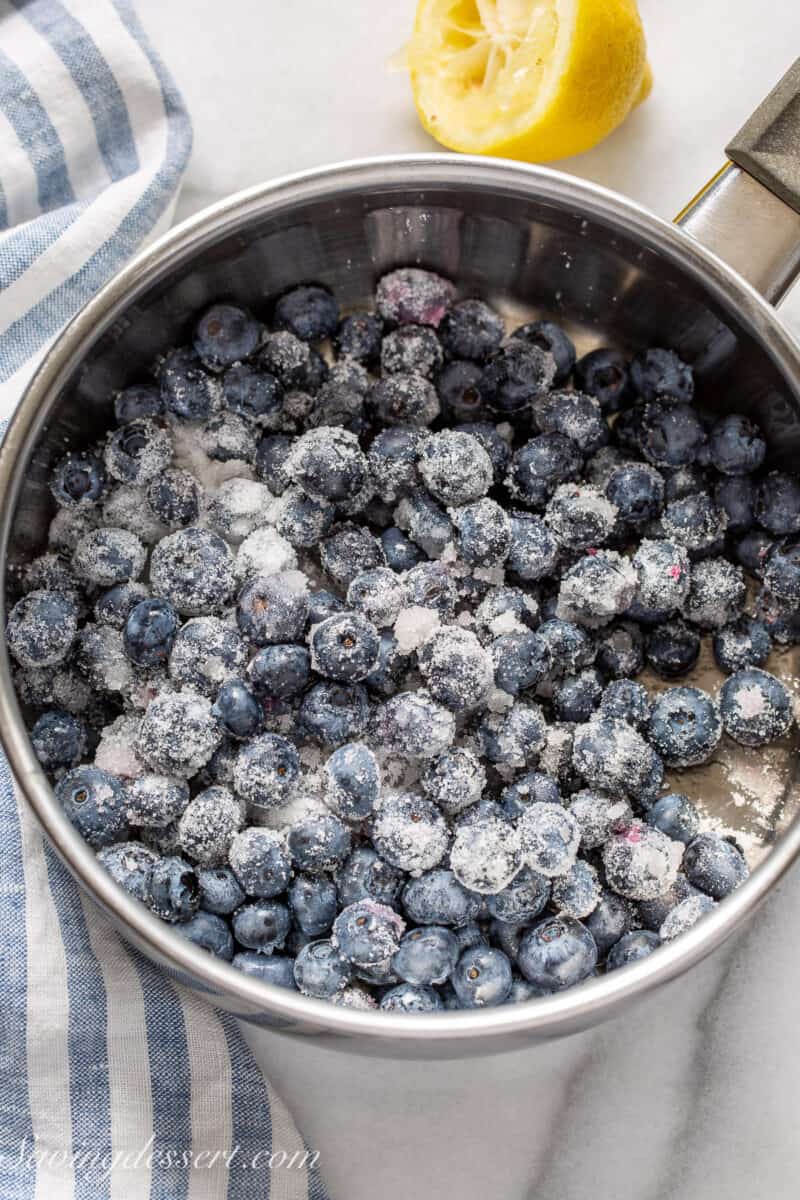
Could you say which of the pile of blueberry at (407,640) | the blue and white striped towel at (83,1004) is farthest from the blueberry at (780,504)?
the blue and white striped towel at (83,1004)

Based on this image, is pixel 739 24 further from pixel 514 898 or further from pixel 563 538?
pixel 514 898

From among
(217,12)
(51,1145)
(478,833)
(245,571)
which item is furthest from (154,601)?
(217,12)

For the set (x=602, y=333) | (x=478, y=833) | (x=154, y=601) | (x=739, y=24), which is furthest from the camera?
(x=739, y=24)

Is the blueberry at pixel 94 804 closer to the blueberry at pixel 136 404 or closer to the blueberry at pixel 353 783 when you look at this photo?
the blueberry at pixel 353 783

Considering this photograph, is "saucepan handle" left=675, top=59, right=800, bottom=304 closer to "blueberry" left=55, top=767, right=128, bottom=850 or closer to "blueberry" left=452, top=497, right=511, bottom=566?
"blueberry" left=452, top=497, right=511, bottom=566

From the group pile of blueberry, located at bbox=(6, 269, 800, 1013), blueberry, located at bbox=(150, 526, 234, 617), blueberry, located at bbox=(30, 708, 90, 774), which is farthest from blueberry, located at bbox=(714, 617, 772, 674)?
blueberry, located at bbox=(30, 708, 90, 774)
